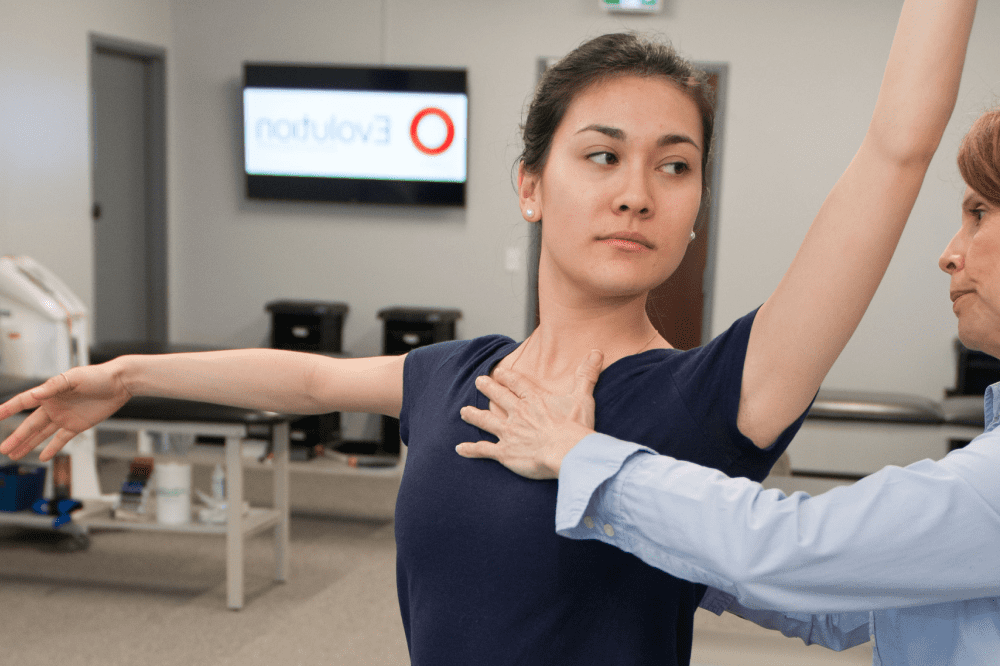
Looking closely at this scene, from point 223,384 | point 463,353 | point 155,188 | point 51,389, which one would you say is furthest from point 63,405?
point 155,188

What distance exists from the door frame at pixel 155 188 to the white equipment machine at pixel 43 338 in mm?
2372

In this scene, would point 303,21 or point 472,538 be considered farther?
point 303,21

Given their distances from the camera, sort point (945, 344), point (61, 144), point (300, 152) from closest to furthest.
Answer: point (61, 144) → point (945, 344) → point (300, 152)

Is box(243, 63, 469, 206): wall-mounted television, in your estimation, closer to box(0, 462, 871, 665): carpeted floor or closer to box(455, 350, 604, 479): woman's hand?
box(0, 462, 871, 665): carpeted floor

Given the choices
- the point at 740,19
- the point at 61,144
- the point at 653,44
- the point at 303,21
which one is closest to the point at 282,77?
the point at 303,21

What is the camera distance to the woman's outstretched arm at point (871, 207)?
690 mm

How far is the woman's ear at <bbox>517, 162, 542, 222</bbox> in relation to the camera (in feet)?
3.47

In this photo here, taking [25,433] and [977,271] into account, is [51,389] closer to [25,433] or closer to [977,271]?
[25,433]

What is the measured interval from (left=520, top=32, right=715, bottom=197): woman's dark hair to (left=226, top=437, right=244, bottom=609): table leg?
2.57m

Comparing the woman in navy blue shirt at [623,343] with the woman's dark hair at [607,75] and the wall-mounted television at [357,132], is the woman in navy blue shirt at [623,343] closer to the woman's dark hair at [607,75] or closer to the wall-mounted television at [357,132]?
the woman's dark hair at [607,75]

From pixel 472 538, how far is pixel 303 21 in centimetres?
547

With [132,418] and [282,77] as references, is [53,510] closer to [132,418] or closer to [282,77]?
[132,418]

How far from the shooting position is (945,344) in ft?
17.5

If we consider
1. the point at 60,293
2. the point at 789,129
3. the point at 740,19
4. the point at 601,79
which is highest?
the point at 740,19
